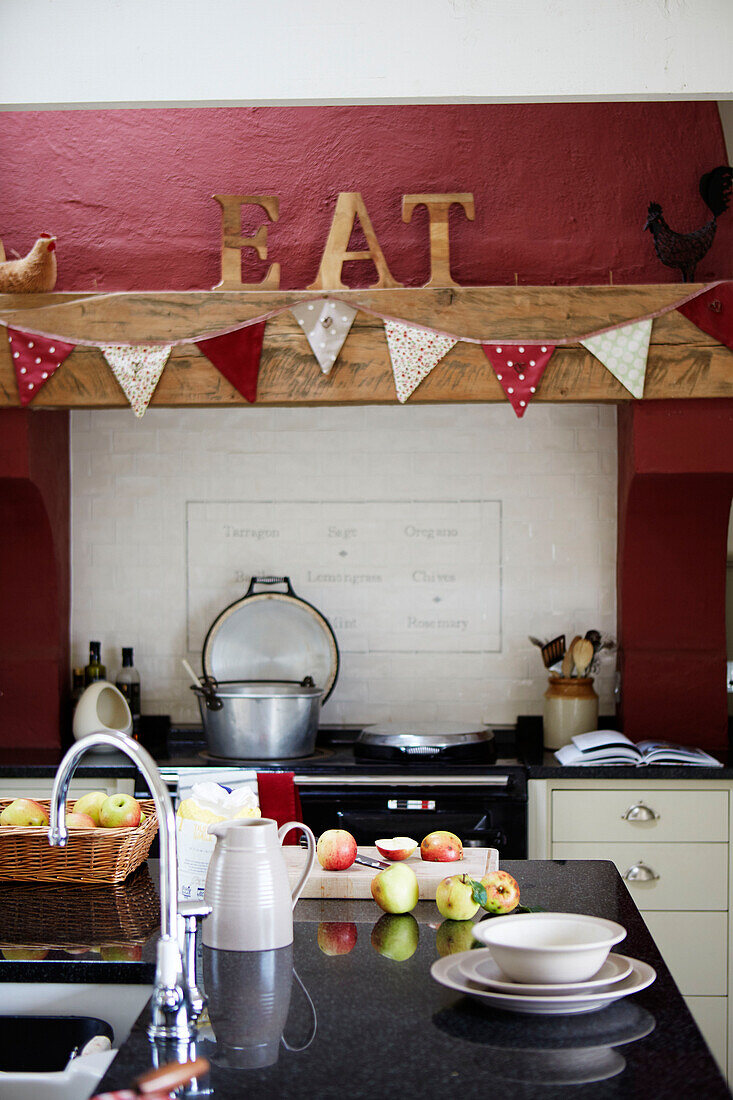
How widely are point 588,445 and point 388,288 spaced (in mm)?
1150

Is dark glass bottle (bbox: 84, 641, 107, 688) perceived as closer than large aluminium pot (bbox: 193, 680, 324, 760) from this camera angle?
No

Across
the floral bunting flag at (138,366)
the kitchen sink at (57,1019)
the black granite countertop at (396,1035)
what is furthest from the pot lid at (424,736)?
the kitchen sink at (57,1019)

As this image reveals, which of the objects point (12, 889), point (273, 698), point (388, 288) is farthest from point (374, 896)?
point (388, 288)

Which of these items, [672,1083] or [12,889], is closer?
[672,1083]

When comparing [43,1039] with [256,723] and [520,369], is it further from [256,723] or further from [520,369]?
[520,369]

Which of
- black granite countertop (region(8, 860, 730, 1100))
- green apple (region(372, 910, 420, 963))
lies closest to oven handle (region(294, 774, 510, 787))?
green apple (region(372, 910, 420, 963))

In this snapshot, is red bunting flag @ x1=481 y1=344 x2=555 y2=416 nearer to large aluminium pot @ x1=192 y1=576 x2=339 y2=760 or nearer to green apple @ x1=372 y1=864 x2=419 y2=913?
large aluminium pot @ x1=192 y1=576 x2=339 y2=760

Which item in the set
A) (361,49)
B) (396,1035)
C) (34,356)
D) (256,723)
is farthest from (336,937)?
(34,356)

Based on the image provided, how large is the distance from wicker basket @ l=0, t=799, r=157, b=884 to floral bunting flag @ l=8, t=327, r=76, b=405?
1.74m

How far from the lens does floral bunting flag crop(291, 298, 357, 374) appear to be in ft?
11.4

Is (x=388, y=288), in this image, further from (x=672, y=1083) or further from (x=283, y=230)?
(x=672, y=1083)

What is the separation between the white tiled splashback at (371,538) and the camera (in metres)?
4.29

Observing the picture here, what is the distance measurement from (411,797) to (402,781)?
0.06 m

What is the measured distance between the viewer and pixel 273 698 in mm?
3676
